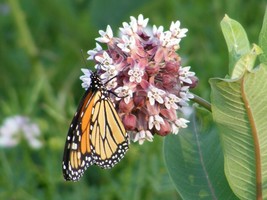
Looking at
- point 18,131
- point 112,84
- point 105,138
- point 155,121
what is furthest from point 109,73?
point 18,131

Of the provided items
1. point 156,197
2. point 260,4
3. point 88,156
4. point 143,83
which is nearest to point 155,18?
point 260,4

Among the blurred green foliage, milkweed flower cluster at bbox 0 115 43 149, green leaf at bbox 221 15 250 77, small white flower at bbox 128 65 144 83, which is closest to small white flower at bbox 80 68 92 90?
small white flower at bbox 128 65 144 83

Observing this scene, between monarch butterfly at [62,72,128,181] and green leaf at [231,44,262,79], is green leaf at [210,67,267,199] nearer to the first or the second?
green leaf at [231,44,262,79]

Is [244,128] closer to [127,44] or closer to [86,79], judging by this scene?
[127,44]

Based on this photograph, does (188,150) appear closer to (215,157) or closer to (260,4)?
(215,157)

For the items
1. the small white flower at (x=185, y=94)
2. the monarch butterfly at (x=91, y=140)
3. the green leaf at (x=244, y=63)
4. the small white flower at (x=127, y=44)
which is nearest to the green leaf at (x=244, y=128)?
the green leaf at (x=244, y=63)
